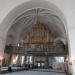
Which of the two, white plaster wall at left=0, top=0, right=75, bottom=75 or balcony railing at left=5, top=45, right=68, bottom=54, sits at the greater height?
white plaster wall at left=0, top=0, right=75, bottom=75

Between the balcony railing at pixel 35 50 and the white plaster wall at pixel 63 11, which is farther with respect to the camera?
the balcony railing at pixel 35 50

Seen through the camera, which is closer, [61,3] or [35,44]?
[61,3]

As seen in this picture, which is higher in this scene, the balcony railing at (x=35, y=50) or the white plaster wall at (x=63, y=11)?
the white plaster wall at (x=63, y=11)

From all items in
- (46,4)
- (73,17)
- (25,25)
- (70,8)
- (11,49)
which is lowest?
(11,49)

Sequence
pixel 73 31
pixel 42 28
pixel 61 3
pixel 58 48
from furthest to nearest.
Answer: pixel 42 28, pixel 58 48, pixel 61 3, pixel 73 31

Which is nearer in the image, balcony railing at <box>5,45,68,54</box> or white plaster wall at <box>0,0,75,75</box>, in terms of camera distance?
white plaster wall at <box>0,0,75,75</box>

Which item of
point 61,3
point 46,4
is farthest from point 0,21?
point 61,3

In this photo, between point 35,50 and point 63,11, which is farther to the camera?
point 35,50

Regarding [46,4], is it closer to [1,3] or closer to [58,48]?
[1,3]

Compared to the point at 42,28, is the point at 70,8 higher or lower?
lower

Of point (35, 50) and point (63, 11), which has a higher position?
point (63, 11)

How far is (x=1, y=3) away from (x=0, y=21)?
1300 millimetres

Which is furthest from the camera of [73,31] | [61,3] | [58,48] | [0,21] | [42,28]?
[42,28]

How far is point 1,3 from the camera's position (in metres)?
9.96
